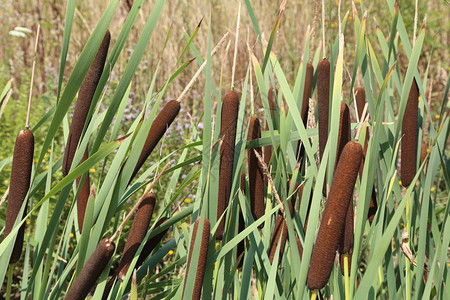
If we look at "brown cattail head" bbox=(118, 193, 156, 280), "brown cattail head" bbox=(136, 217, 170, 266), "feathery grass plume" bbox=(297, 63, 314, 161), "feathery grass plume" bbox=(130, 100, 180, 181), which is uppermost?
"feathery grass plume" bbox=(297, 63, 314, 161)

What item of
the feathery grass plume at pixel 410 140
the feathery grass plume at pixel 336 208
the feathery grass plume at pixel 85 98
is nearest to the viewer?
the feathery grass plume at pixel 336 208

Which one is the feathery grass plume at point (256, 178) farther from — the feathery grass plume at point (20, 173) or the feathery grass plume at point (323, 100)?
the feathery grass plume at point (20, 173)

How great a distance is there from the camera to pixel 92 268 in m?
0.66

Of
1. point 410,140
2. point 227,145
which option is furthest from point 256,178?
point 410,140

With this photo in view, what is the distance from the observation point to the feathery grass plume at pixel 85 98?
0.74m

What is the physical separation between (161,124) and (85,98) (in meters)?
0.10

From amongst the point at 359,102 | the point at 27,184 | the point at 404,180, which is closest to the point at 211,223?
the point at 27,184

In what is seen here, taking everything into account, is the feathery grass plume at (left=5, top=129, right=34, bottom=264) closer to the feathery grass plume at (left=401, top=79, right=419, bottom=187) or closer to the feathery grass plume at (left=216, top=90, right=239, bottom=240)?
the feathery grass plume at (left=216, top=90, right=239, bottom=240)

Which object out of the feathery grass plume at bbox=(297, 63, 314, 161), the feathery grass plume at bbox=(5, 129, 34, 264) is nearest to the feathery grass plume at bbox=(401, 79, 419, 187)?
the feathery grass plume at bbox=(297, 63, 314, 161)

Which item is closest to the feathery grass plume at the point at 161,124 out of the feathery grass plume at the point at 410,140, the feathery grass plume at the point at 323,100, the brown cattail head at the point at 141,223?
the brown cattail head at the point at 141,223

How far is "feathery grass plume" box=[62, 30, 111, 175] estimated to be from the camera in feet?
2.44

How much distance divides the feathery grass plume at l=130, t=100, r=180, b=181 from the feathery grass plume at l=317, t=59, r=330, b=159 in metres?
0.18

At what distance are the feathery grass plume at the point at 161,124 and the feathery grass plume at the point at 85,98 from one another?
9cm

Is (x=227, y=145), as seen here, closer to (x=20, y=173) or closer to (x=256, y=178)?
(x=256, y=178)
